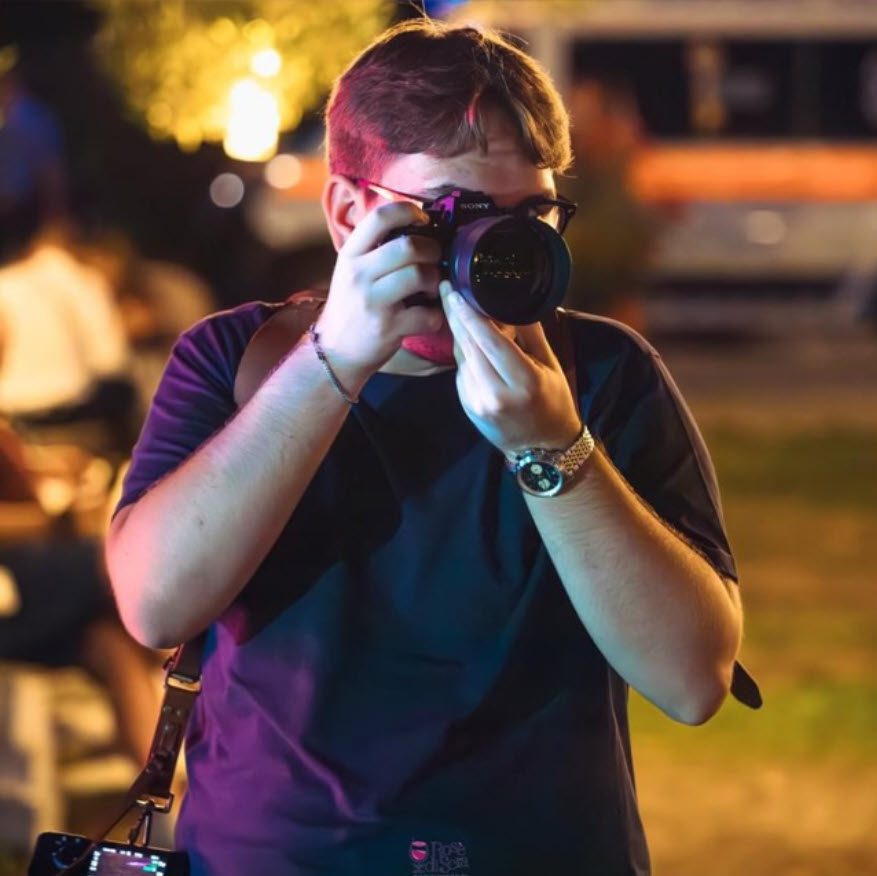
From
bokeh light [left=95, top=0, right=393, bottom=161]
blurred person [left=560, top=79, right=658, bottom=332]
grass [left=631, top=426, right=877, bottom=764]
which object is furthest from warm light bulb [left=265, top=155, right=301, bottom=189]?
bokeh light [left=95, top=0, right=393, bottom=161]

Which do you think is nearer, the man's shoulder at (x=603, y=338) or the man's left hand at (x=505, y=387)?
the man's left hand at (x=505, y=387)

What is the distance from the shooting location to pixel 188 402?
1908 mm

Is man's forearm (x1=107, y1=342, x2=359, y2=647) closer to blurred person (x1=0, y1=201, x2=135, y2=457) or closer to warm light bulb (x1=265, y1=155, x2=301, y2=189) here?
blurred person (x1=0, y1=201, x2=135, y2=457)

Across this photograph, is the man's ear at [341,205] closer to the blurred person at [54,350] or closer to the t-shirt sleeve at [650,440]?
the t-shirt sleeve at [650,440]

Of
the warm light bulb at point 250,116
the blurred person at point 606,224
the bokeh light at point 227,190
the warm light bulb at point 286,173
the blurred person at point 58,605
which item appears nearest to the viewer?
the blurred person at point 58,605

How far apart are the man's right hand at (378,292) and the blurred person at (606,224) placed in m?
8.67

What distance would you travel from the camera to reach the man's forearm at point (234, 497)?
70.0 inches

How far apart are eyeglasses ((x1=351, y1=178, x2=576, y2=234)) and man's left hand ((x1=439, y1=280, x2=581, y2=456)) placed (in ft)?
0.38

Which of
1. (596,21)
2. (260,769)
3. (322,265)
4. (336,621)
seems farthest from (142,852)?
(596,21)

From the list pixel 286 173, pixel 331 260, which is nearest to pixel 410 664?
pixel 331 260

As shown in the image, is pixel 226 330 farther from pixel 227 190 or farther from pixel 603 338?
pixel 227 190

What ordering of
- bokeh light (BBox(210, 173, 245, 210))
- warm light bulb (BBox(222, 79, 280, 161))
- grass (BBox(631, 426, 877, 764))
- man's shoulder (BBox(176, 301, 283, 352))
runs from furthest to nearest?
bokeh light (BBox(210, 173, 245, 210)) < grass (BBox(631, 426, 877, 764)) < warm light bulb (BBox(222, 79, 280, 161)) < man's shoulder (BBox(176, 301, 283, 352))

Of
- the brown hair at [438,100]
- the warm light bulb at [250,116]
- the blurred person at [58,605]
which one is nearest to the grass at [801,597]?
the blurred person at [58,605]

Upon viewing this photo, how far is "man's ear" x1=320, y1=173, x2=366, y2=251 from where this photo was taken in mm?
1901
